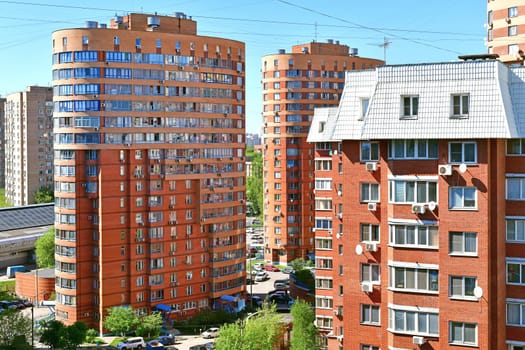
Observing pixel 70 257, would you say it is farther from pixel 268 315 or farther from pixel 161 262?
pixel 268 315

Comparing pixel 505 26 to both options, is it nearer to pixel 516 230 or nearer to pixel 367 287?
pixel 516 230

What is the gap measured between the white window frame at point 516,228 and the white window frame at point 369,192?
170 inches

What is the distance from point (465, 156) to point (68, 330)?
34.2m

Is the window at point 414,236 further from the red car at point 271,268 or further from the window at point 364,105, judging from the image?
the red car at point 271,268

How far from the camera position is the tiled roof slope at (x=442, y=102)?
20688 millimetres

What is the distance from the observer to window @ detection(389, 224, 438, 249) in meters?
21.4

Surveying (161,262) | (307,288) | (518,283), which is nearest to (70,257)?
(161,262)

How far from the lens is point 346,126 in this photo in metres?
23.0

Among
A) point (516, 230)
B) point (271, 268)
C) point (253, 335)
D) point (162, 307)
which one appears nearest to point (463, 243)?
point (516, 230)

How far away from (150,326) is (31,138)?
258ft

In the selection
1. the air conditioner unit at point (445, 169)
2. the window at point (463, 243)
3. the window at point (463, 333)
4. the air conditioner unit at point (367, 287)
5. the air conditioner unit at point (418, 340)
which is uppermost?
the air conditioner unit at point (445, 169)

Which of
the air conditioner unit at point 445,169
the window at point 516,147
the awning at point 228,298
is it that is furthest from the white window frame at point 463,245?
the awning at point 228,298

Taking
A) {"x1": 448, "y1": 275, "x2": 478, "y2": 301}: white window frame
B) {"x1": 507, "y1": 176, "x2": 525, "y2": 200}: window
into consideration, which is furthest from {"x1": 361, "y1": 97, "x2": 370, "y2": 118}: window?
{"x1": 448, "y1": 275, "x2": 478, "y2": 301}: white window frame

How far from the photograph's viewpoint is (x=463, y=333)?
68.5 ft
